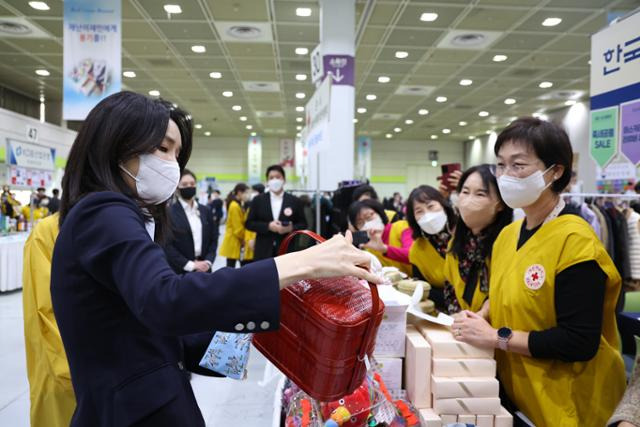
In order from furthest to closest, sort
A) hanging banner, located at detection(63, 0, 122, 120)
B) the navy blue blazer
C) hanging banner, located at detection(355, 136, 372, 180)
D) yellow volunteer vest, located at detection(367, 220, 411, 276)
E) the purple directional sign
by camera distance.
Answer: hanging banner, located at detection(355, 136, 372, 180)
the purple directional sign
hanging banner, located at detection(63, 0, 122, 120)
yellow volunteer vest, located at detection(367, 220, 411, 276)
the navy blue blazer

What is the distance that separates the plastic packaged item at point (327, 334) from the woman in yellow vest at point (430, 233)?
5.20 ft

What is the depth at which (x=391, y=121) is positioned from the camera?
18281mm

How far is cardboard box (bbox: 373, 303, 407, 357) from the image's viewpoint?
1.59 meters

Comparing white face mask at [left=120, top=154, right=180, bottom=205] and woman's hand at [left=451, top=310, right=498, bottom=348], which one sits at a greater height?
white face mask at [left=120, top=154, right=180, bottom=205]

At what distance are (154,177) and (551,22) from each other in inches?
346

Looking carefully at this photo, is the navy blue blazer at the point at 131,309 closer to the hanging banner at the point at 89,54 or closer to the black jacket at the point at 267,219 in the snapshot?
the black jacket at the point at 267,219

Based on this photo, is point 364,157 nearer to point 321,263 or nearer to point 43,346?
point 43,346

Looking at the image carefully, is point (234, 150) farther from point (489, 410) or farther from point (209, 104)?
point (489, 410)

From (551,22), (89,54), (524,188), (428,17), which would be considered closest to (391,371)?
(524,188)

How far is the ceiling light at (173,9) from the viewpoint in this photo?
288 inches

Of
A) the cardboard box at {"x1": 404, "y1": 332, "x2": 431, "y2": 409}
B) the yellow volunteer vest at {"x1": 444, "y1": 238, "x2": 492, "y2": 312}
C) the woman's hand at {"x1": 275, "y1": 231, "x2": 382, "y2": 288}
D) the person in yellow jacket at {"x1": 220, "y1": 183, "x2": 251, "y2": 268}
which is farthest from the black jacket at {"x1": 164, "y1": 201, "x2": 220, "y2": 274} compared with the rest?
the woman's hand at {"x1": 275, "y1": 231, "x2": 382, "y2": 288}

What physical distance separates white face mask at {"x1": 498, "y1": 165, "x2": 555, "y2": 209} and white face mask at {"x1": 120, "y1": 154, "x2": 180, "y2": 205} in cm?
110

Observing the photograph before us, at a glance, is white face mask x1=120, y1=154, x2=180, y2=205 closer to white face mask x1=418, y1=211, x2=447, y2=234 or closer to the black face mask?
white face mask x1=418, y1=211, x2=447, y2=234

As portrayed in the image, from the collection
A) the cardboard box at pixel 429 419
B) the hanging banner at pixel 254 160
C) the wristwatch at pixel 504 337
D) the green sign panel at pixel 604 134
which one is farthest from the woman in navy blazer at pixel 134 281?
the hanging banner at pixel 254 160
